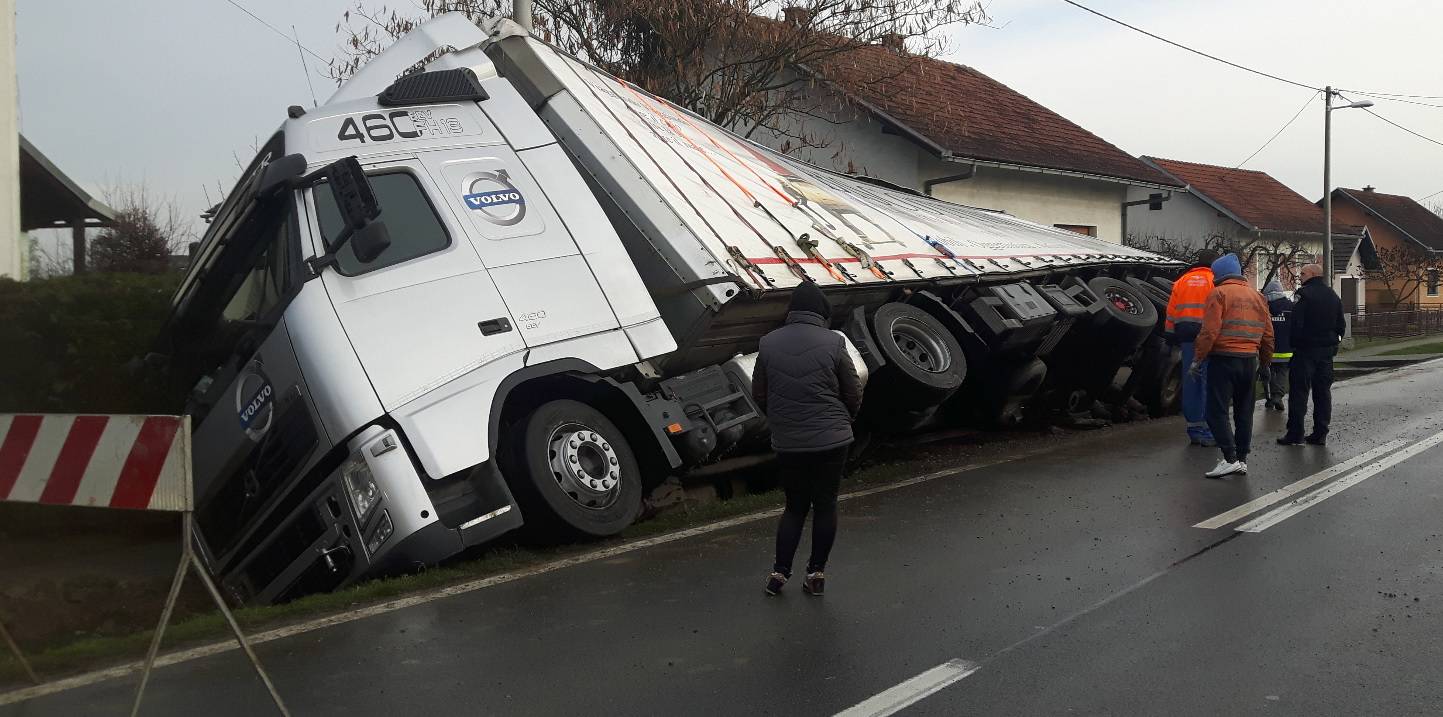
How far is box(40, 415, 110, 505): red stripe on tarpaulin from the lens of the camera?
173 inches

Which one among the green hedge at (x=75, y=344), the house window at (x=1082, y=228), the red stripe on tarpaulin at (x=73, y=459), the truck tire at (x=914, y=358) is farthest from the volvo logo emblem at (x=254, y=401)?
the house window at (x=1082, y=228)

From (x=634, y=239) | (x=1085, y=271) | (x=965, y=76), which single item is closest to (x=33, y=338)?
(x=634, y=239)

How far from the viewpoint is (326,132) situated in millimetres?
7180

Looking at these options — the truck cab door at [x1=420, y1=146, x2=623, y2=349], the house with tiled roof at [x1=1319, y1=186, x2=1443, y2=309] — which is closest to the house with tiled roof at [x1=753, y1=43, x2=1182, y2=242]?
the truck cab door at [x1=420, y1=146, x2=623, y2=349]

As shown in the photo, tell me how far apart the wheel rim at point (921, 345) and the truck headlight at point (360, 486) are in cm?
461

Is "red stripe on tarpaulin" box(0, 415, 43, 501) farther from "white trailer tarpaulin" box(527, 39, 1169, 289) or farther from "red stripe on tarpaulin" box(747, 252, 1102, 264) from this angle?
"red stripe on tarpaulin" box(747, 252, 1102, 264)

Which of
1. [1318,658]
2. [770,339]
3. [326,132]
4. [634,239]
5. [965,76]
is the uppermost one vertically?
[965,76]

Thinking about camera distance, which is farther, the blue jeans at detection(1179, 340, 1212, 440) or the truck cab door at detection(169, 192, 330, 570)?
the blue jeans at detection(1179, 340, 1212, 440)

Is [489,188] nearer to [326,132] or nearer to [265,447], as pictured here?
[326,132]

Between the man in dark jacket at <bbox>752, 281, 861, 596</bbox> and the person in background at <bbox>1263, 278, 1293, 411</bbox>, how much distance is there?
28.7 ft

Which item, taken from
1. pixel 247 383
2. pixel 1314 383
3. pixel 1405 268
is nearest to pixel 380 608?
pixel 247 383

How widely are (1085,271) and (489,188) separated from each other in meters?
7.66

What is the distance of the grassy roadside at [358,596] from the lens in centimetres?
524

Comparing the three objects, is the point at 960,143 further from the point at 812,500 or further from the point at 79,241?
the point at 812,500
